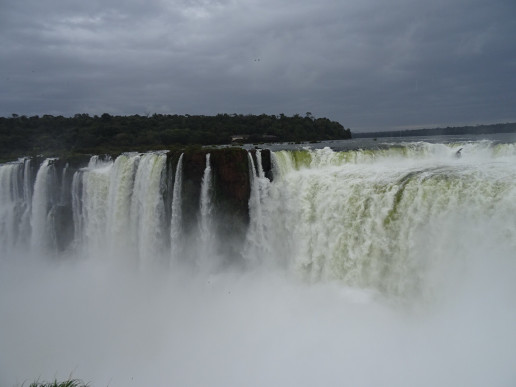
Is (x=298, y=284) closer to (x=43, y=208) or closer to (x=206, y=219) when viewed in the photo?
(x=206, y=219)

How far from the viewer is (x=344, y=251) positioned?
1073 centimetres

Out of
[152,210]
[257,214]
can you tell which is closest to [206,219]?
[257,214]

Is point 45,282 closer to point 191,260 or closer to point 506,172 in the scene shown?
point 191,260

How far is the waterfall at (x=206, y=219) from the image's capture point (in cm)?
1409

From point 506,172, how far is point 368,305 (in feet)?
16.1

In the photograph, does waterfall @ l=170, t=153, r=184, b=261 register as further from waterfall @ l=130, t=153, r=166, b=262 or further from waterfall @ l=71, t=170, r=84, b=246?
waterfall @ l=71, t=170, r=84, b=246

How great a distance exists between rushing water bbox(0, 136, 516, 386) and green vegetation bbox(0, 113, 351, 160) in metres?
18.7

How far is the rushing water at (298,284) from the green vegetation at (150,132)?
61.5 feet

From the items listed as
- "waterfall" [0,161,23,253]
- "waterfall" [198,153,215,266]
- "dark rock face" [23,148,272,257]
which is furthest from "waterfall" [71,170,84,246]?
"waterfall" [198,153,215,266]

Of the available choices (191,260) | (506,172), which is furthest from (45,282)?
(506,172)

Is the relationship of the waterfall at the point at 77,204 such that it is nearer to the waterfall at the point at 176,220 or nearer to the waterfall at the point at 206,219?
the waterfall at the point at 176,220

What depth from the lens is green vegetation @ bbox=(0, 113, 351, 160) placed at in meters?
Result: 37.9

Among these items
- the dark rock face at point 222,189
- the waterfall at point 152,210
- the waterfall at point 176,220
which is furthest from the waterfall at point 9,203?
the waterfall at point 176,220

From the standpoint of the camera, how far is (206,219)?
14.1 metres
